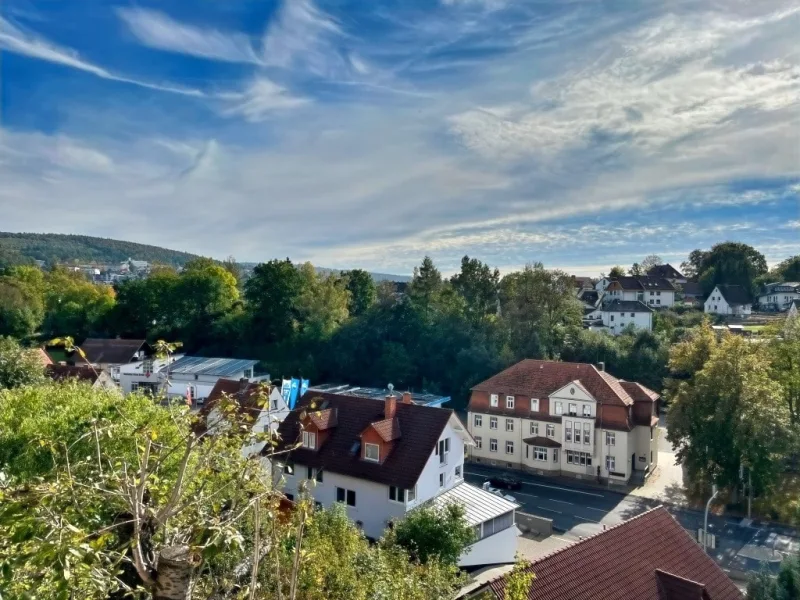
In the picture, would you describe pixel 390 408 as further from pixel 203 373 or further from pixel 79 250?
pixel 79 250

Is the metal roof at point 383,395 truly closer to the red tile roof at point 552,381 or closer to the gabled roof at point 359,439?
the red tile roof at point 552,381

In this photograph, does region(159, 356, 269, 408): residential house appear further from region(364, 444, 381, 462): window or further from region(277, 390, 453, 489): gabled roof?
region(364, 444, 381, 462): window

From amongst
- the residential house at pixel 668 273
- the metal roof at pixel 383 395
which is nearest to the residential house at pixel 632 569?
the metal roof at pixel 383 395

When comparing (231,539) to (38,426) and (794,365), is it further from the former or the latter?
(794,365)

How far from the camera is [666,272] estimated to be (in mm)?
71500

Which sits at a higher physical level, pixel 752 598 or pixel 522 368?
pixel 522 368

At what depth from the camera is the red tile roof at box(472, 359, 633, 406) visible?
28062mm

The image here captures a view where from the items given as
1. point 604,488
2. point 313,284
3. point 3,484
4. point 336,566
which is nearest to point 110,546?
point 3,484

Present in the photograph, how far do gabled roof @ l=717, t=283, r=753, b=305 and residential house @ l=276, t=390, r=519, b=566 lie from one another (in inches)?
1861

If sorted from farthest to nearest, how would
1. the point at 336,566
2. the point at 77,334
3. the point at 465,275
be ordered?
1. the point at 77,334
2. the point at 465,275
3. the point at 336,566

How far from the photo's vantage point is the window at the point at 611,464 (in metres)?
27.6

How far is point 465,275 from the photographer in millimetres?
46812

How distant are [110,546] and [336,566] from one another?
5.10m

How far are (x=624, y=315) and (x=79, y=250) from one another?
147109 mm
